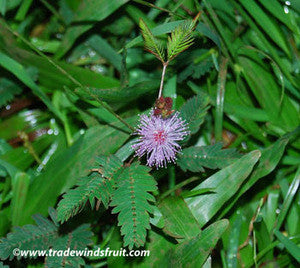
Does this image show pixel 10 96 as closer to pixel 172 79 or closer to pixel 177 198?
pixel 172 79

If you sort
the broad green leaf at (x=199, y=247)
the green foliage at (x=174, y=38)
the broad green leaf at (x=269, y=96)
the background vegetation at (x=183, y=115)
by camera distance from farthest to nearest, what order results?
the broad green leaf at (x=269, y=96), the background vegetation at (x=183, y=115), the broad green leaf at (x=199, y=247), the green foliage at (x=174, y=38)

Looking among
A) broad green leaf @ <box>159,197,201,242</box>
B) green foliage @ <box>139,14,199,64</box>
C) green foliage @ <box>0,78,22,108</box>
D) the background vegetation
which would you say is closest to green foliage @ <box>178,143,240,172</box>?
the background vegetation

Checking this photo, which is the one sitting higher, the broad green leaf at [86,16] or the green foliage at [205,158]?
the broad green leaf at [86,16]

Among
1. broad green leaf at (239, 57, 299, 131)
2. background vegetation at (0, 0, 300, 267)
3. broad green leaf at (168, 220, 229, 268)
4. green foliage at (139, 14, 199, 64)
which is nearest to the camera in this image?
green foliage at (139, 14, 199, 64)

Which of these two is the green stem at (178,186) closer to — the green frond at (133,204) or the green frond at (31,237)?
the green frond at (133,204)

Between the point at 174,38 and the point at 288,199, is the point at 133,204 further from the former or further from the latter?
the point at 288,199

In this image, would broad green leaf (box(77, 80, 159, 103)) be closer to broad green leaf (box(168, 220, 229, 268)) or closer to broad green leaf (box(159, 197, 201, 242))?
broad green leaf (box(159, 197, 201, 242))

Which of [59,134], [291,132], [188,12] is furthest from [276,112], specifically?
[59,134]

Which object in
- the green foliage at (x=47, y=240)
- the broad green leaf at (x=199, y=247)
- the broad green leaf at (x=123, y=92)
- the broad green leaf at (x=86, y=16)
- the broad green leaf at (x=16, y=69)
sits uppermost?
the broad green leaf at (x=86, y=16)

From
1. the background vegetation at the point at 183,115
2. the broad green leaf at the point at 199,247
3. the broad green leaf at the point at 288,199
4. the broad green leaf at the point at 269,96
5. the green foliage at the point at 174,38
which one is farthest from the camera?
the broad green leaf at the point at 269,96

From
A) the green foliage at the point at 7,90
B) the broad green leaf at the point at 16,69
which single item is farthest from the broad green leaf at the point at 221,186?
the green foliage at the point at 7,90
